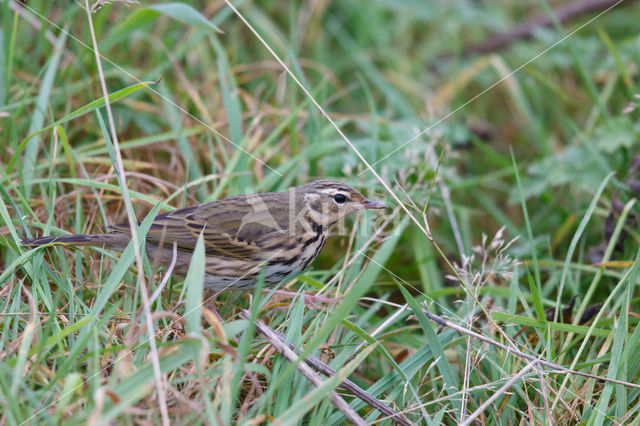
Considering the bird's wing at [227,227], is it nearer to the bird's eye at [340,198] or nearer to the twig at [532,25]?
the bird's eye at [340,198]

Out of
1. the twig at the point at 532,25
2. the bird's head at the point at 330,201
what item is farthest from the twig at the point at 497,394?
the twig at the point at 532,25

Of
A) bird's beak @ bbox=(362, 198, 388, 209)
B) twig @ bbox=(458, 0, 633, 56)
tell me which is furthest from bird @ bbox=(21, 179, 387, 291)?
twig @ bbox=(458, 0, 633, 56)

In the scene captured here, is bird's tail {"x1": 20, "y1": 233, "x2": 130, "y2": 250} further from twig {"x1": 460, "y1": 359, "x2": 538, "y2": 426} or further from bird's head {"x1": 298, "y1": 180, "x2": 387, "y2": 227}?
twig {"x1": 460, "y1": 359, "x2": 538, "y2": 426}

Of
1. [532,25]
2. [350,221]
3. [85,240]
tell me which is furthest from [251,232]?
[532,25]

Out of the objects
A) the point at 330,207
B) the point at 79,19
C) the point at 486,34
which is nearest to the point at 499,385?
the point at 330,207

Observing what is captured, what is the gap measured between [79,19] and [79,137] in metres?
1.40

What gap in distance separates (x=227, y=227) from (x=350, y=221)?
4.15ft

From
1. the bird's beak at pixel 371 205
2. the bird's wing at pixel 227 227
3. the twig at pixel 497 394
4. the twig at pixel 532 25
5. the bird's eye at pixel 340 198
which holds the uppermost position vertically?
the bird's wing at pixel 227 227

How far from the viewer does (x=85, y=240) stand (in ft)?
10.9

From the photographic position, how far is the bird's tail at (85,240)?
Answer: 3.21 m

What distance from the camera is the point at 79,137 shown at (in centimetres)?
482

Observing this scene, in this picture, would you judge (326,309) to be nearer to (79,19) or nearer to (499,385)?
(499,385)

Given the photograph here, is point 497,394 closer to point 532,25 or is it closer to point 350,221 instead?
point 350,221

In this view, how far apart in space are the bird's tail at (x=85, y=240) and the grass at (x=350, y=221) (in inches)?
3.9
